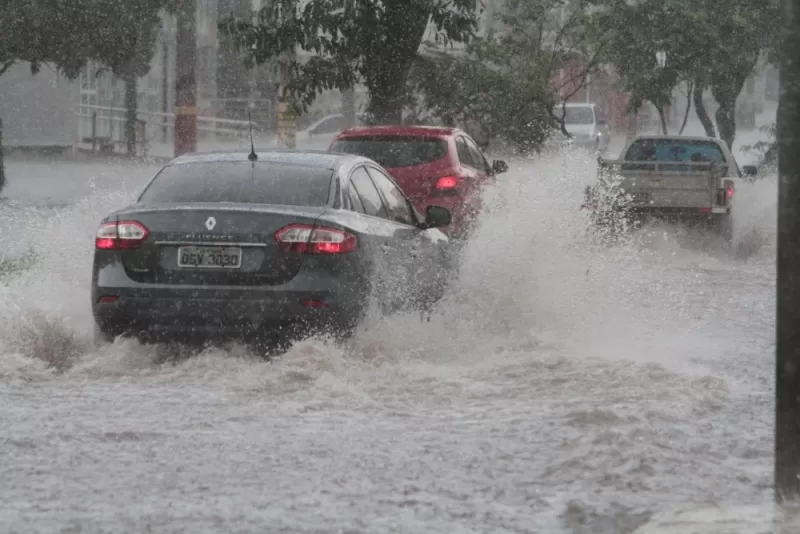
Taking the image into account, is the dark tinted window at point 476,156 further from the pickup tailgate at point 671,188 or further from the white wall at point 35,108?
the white wall at point 35,108

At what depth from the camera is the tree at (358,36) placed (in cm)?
2105

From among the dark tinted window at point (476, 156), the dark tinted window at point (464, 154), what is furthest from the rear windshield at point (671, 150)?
the dark tinted window at point (464, 154)

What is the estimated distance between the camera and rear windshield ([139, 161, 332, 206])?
30.8ft

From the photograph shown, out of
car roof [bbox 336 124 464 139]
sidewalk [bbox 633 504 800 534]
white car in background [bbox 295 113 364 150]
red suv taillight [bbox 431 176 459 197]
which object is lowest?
white car in background [bbox 295 113 364 150]

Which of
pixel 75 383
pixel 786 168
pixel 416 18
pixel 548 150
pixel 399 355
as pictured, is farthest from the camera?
pixel 548 150

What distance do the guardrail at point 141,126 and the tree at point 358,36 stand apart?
2438 cm

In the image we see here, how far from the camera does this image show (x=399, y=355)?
371 inches

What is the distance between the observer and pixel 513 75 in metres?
26.5

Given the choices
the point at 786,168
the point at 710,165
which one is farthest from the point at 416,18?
the point at 786,168

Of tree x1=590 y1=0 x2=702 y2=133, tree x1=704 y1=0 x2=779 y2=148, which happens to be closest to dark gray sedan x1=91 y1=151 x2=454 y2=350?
tree x1=704 y1=0 x2=779 y2=148

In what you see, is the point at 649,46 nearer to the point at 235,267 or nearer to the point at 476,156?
the point at 476,156

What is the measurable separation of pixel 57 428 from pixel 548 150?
66.1ft

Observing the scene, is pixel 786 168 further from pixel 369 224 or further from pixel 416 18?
pixel 416 18

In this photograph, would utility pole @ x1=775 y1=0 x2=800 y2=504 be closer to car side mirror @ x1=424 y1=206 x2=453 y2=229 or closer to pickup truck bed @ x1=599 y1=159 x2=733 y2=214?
car side mirror @ x1=424 y1=206 x2=453 y2=229
